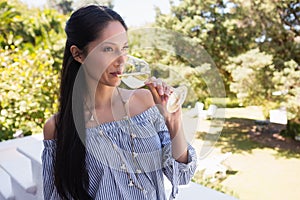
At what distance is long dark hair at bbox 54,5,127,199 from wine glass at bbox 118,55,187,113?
0.12 m

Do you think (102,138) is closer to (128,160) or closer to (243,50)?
(128,160)

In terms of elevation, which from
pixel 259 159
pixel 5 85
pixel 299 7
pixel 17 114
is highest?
pixel 299 7

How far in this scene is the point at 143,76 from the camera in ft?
1.78

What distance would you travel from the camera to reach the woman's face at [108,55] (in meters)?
0.51

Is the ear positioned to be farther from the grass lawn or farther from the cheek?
the grass lawn

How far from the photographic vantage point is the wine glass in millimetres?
518

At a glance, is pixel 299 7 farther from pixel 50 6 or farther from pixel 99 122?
pixel 99 122

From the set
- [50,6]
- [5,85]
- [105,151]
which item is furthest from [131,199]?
[50,6]

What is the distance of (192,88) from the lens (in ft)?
1.71

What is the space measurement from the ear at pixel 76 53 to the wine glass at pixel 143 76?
0.41ft

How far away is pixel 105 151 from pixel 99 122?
8 cm

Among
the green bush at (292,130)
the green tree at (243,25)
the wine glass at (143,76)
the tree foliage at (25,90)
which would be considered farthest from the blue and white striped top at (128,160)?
the green bush at (292,130)

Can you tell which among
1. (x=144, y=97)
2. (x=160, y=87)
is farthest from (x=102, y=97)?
(x=160, y=87)

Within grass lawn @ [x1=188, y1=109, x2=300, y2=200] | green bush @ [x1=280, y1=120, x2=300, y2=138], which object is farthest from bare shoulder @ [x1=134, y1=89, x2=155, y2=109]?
green bush @ [x1=280, y1=120, x2=300, y2=138]
